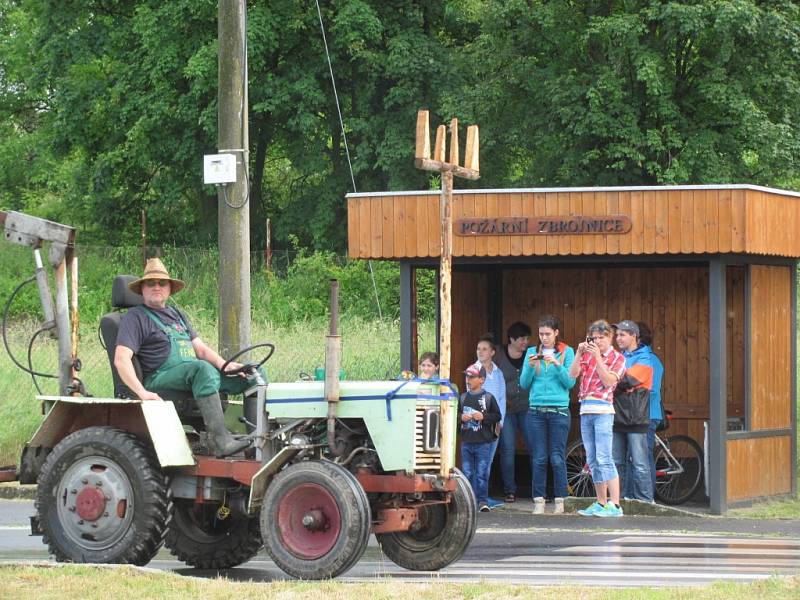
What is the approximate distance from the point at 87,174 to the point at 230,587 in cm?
3316

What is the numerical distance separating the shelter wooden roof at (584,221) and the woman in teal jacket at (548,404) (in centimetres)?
97

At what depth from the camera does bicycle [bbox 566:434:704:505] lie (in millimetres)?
16766

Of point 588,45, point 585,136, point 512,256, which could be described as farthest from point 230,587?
point 588,45

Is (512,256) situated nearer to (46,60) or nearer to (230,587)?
(230,587)

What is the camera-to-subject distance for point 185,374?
11031mm

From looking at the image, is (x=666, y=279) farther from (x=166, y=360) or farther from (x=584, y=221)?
(x=166, y=360)

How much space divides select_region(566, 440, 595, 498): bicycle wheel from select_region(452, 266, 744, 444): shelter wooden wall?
1.39 meters

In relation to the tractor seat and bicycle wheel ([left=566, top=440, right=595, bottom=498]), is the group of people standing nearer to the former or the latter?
bicycle wheel ([left=566, top=440, right=595, bottom=498])

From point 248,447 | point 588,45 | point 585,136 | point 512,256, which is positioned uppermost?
point 588,45

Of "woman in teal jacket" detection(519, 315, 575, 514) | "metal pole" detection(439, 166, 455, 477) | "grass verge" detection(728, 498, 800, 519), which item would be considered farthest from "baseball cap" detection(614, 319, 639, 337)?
"metal pole" detection(439, 166, 455, 477)

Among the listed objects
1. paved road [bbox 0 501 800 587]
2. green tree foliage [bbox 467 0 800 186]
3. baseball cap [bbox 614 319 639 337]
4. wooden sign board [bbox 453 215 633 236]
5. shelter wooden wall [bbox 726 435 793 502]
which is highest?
green tree foliage [bbox 467 0 800 186]

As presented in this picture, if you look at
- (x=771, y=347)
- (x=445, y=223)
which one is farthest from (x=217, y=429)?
(x=771, y=347)

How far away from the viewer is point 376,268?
115 ft

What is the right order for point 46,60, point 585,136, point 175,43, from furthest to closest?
point 46,60, point 175,43, point 585,136
